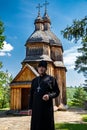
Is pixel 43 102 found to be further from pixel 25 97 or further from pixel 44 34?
pixel 44 34

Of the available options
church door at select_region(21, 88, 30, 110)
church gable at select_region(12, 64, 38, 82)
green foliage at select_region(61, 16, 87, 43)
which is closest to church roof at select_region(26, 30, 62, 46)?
church gable at select_region(12, 64, 38, 82)

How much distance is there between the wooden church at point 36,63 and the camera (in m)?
23.5

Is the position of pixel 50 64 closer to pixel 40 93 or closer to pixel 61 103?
pixel 61 103

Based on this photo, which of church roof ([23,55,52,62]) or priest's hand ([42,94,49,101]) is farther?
church roof ([23,55,52,62])

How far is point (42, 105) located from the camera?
6.23 m

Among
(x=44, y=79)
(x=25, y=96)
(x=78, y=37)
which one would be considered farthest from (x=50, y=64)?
(x=44, y=79)

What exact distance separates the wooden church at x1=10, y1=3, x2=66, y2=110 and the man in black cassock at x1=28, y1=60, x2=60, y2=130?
1641cm

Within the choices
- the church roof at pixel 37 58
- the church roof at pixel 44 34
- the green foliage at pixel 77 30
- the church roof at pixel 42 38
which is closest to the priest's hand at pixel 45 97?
the green foliage at pixel 77 30

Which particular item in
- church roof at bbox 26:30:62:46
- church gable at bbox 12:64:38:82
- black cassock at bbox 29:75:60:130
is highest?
church roof at bbox 26:30:62:46

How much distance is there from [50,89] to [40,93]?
29 cm

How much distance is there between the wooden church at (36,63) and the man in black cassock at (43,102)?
53.8 ft

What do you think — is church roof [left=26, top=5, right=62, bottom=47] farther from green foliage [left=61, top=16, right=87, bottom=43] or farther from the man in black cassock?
the man in black cassock

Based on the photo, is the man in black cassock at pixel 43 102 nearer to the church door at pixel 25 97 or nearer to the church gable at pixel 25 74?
the church gable at pixel 25 74

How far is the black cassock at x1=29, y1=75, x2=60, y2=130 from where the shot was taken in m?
6.18
